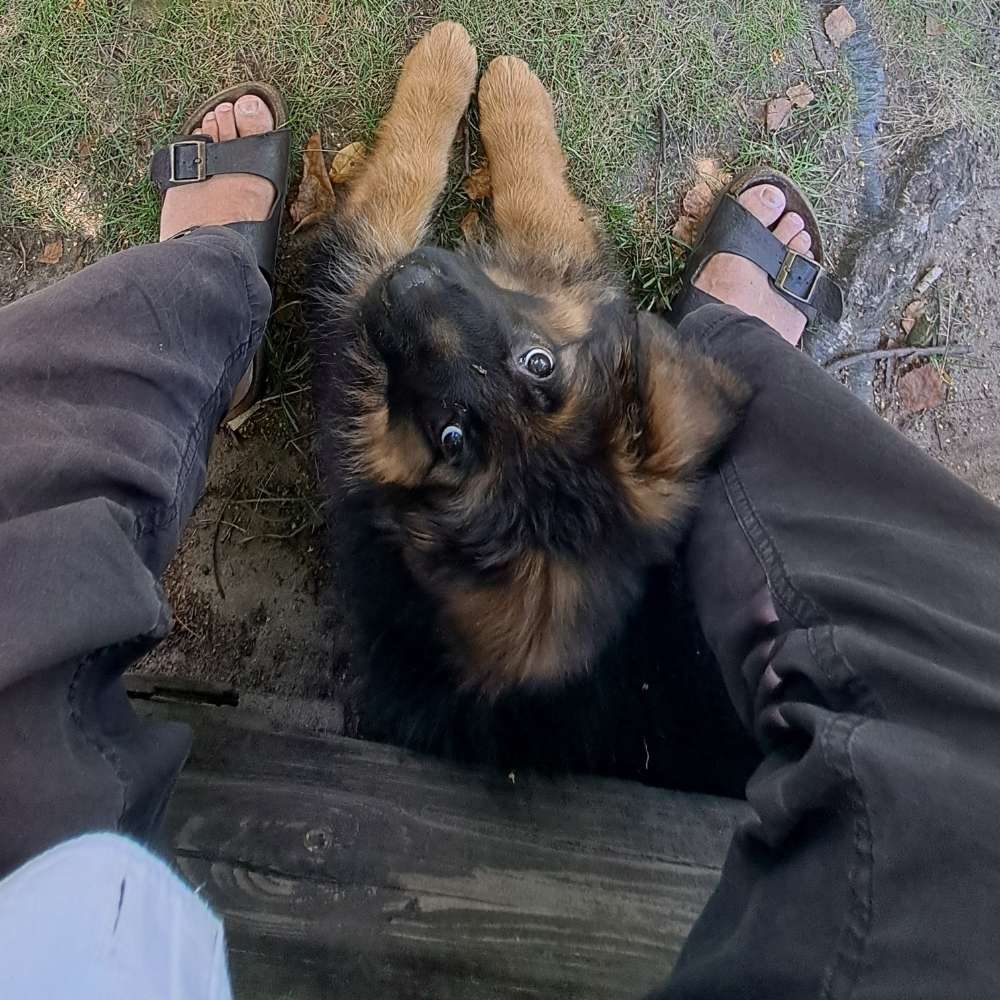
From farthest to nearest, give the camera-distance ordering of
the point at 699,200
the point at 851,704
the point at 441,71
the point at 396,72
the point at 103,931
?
the point at 699,200
the point at 396,72
the point at 441,71
the point at 851,704
the point at 103,931

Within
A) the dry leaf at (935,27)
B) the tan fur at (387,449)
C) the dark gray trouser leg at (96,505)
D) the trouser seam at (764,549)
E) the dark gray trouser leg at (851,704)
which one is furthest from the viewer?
the dry leaf at (935,27)

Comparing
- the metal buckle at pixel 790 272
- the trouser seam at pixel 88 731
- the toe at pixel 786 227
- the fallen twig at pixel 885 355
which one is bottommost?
the trouser seam at pixel 88 731

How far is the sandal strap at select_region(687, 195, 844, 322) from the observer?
2846 millimetres

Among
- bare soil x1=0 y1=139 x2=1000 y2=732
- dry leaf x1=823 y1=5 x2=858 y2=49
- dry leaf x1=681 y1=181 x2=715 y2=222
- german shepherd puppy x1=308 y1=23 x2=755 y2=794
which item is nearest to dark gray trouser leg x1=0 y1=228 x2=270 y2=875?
german shepherd puppy x1=308 y1=23 x2=755 y2=794

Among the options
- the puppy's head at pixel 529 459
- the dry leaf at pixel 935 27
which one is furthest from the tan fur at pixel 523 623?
the dry leaf at pixel 935 27

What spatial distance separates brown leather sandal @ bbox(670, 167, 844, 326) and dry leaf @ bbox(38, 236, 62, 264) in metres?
2.21

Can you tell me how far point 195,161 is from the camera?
9.14 feet

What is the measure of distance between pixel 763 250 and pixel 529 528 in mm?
1561

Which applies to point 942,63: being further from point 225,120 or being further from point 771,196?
point 225,120

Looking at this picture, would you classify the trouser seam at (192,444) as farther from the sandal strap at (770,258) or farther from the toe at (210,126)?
the sandal strap at (770,258)

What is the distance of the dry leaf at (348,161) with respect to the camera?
9.54 ft

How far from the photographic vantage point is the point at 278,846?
197 centimetres

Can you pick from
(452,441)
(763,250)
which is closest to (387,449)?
(452,441)

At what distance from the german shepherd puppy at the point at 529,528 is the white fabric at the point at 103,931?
97cm
